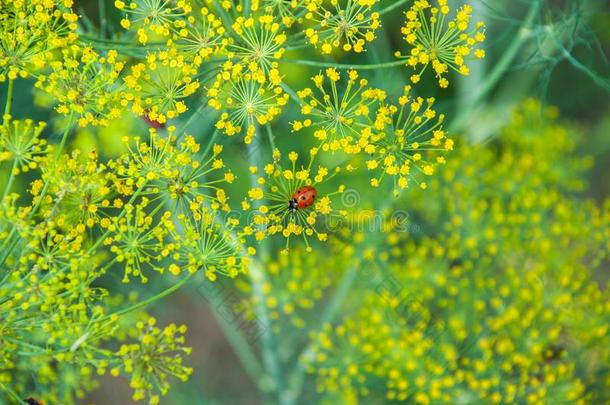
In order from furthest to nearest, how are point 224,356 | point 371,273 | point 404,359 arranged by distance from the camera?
point 224,356 → point 371,273 → point 404,359

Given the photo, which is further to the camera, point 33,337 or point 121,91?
point 33,337

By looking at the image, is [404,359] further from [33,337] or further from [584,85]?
[584,85]

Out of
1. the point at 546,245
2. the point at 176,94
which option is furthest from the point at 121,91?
the point at 546,245


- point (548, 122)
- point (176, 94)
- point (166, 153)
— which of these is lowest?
point (548, 122)

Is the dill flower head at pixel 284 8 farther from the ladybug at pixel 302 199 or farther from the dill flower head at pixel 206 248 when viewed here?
the dill flower head at pixel 206 248

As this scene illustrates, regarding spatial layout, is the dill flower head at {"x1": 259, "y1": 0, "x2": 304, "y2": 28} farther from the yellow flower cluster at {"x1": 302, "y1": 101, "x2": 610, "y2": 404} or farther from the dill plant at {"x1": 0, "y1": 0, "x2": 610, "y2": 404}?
the yellow flower cluster at {"x1": 302, "y1": 101, "x2": 610, "y2": 404}

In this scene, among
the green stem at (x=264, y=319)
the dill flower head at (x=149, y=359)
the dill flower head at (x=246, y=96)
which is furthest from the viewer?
the green stem at (x=264, y=319)

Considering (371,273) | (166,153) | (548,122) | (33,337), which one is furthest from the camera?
(548,122)

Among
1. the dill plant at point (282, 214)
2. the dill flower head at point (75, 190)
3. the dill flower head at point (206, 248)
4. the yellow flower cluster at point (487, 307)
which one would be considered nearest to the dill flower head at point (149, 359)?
the dill plant at point (282, 214)
